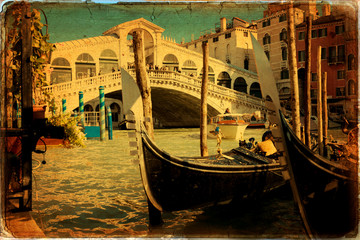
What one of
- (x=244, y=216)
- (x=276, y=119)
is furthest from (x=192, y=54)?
(x=276, y=119)

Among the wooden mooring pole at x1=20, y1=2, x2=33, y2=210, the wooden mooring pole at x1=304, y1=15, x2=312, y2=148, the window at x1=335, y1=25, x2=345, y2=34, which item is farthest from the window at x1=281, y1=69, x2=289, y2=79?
the wooden mooring pole at x1=20, y1=2, x2=33, y2=210

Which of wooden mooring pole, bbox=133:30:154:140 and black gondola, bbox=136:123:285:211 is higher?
wooden mooring pole, bbox=133:30:154:140

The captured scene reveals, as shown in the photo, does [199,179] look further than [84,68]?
No

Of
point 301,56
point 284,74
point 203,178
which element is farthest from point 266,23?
point 301,56

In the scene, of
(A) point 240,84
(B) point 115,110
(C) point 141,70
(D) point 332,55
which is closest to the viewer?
(C) point 141,70

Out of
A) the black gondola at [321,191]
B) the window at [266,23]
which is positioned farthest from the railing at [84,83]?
the black gondola at [321,191]

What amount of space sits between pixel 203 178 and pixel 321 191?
27.6 inches

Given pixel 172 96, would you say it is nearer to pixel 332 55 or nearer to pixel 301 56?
pixel 301 56

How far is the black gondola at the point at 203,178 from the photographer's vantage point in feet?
6.22

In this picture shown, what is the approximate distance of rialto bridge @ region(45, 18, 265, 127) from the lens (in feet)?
12.1

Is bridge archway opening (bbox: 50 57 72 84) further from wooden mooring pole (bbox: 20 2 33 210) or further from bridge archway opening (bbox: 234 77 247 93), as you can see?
wooden mooring pole (bbox: 20 2 33 210)

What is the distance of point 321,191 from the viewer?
1.69m

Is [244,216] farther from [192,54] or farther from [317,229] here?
[192,54]

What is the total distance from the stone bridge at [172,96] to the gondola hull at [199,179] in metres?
3.51
